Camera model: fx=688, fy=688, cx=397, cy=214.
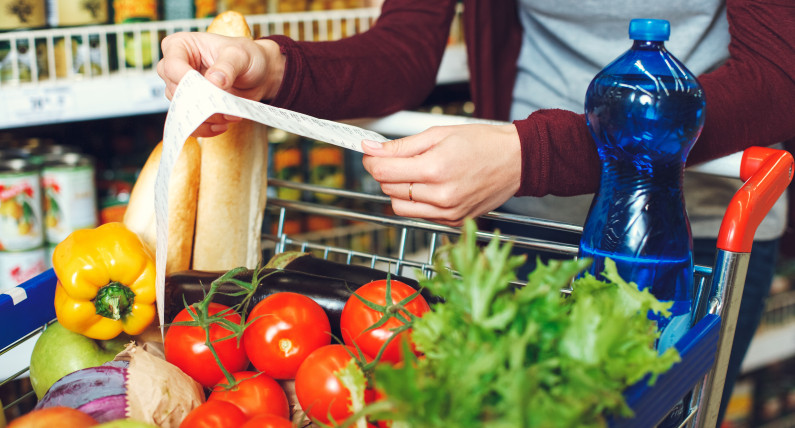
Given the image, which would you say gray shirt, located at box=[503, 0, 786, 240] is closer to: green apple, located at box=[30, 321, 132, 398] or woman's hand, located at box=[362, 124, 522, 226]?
woman's hand, located at box=[362, 124, 522, 226]

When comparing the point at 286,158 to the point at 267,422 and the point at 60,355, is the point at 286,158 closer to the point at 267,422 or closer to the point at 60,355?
the point at 60,355

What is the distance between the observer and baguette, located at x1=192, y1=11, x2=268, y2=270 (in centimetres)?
91

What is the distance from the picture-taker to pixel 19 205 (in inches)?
43.8

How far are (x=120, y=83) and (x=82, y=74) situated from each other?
0.33ft

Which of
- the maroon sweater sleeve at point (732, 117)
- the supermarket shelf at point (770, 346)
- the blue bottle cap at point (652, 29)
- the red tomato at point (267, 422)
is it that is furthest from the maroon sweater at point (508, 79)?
the supermarket shelf at point (770, 346)

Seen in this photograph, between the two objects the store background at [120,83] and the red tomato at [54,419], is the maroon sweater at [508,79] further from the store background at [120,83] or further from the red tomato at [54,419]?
A: the red tomato at [54,419]

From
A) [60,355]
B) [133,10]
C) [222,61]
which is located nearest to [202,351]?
[60,355]

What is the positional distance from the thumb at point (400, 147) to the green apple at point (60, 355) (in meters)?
0.39

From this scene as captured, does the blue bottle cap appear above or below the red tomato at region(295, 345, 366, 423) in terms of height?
above

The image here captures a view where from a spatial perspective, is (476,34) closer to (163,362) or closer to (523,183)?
(523,183)

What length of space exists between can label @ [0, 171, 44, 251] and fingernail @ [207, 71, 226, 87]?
0.59m

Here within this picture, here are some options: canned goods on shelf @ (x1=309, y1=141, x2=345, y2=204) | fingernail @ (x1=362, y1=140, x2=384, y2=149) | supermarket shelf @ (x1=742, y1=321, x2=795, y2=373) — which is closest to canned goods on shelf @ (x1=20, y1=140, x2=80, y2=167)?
canned goods on shelf @ (x1=309, y1=141, x2=345, y2=204)

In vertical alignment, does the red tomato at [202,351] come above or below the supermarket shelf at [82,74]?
below

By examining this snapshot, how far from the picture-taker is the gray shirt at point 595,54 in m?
0.94
